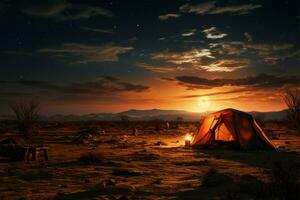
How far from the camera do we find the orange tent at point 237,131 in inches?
819

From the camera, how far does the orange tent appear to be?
2080cm

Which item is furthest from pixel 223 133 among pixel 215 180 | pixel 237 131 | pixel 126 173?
pixel 215 180

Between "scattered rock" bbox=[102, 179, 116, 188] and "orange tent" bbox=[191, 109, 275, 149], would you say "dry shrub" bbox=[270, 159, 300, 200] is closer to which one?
"scattered rock" bbox=[102, 179, 116, 188]

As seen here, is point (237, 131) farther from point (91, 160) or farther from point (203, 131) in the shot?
point (91, 160)

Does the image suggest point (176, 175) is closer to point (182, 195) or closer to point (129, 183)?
point (129, 183)

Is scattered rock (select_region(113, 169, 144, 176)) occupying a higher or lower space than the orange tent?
lower

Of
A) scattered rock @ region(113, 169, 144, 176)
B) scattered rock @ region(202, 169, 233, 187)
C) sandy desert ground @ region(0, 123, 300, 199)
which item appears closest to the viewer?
sandy desert ground @ region(0, 123, 300, 199)

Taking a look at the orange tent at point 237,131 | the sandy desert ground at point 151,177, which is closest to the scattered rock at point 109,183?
the sandy desert ground at point 151,177

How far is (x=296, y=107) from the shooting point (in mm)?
26266

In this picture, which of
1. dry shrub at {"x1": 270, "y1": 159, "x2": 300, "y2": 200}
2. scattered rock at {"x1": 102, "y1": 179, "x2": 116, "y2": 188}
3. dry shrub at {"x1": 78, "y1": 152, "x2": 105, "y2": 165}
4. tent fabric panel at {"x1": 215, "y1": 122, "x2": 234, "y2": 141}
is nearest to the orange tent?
tent fabric panel at {"x1": 215, "y1": 122, "x2": 234, "y2": 141}

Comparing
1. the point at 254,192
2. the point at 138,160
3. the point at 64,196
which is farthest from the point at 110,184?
the point at 138,160

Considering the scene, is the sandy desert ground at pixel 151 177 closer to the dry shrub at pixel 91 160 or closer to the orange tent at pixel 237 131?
the dry shrub at pixel 91 160

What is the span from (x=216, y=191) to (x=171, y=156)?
8272mm

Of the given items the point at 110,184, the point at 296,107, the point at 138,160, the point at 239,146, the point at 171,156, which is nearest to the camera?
the point at 110,184
